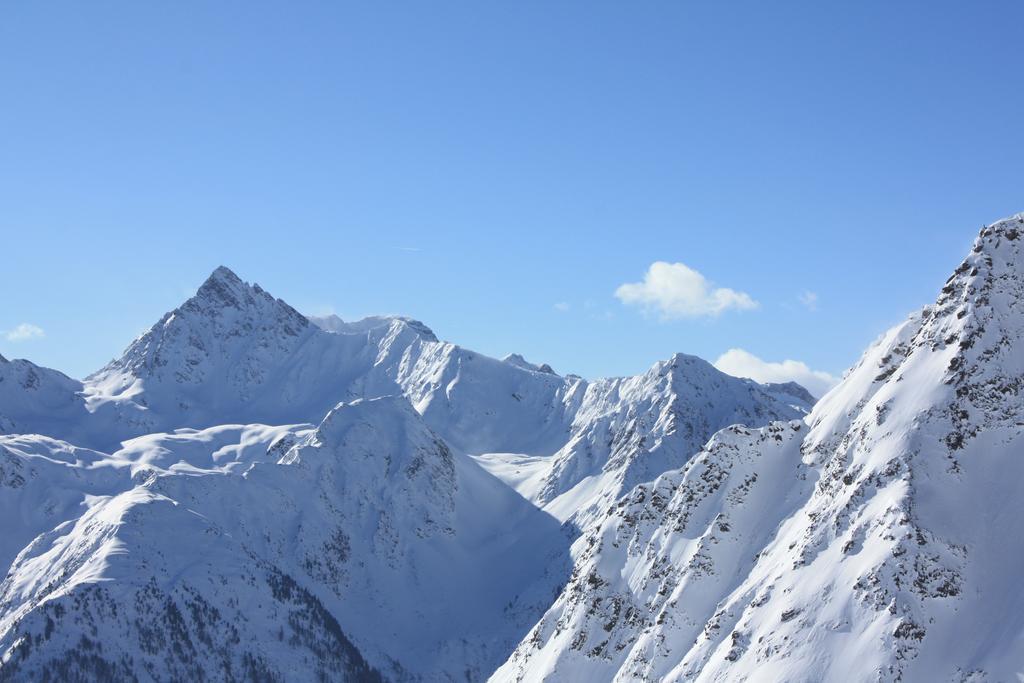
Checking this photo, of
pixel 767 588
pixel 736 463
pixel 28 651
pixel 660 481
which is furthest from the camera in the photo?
pixel 28 651

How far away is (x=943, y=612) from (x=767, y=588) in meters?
19.4

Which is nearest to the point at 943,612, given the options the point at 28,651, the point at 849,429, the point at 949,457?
the point at 949,457

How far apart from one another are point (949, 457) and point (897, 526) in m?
9.35

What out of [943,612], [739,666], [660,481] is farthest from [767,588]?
[660,481]

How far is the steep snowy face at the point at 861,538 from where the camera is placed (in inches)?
3711

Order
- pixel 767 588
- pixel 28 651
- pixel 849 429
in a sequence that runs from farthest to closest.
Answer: pixel 28 651, pixel 849 429, pixel 767 588

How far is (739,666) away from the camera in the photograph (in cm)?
10238

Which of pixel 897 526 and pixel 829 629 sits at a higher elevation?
pixel 897 526

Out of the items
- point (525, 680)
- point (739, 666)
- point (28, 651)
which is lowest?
point (28, 651)

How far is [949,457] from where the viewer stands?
10269cm

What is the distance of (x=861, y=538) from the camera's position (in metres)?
103

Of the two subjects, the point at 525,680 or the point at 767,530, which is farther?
the point at 525,680

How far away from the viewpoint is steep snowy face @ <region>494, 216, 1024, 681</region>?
94250mm

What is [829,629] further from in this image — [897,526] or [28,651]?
[28,651]
